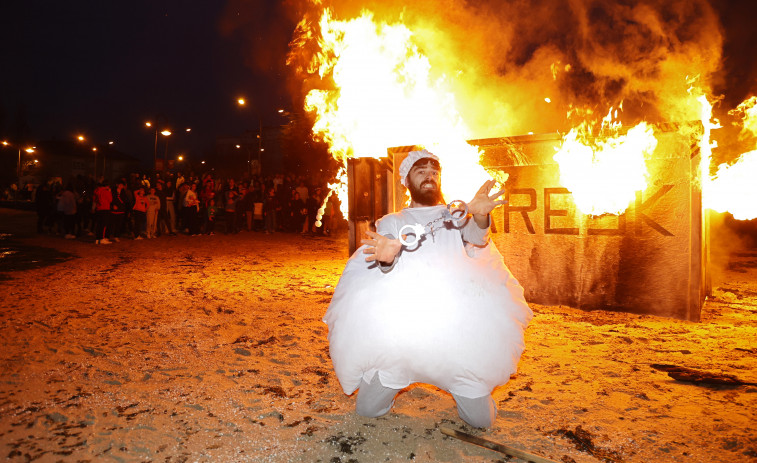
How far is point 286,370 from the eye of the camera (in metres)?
4.85

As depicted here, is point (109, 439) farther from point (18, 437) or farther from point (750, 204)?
point (750, 204)

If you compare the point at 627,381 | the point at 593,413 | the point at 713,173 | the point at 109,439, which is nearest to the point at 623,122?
the point at 713,173

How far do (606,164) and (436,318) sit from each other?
5506mm

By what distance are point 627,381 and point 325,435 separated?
3059 mm

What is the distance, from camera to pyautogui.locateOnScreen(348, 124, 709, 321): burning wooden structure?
6.88 meters

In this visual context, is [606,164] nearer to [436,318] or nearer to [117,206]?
[436,318]

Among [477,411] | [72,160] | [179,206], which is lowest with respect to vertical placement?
[477,411]

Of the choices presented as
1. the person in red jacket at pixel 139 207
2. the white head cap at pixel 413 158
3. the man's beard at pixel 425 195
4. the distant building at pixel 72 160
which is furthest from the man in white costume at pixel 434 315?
the distant building at pixel 72 160

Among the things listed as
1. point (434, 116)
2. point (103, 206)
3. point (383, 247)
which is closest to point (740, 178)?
point (434, 116)

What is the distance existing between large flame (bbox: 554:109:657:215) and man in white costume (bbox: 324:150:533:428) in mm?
4695

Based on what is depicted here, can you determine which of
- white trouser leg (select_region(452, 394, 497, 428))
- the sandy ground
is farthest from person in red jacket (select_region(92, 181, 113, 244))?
white trouser leg (select_region(452, 394, 497, 428))

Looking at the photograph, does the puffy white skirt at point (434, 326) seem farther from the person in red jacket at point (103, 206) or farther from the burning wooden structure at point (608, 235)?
the person in red jacket at point (103, 206)

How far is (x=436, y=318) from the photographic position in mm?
3199

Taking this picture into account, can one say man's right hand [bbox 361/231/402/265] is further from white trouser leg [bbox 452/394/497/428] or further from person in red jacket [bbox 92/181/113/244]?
person in red jacket [bbox 92/181/113/244]
